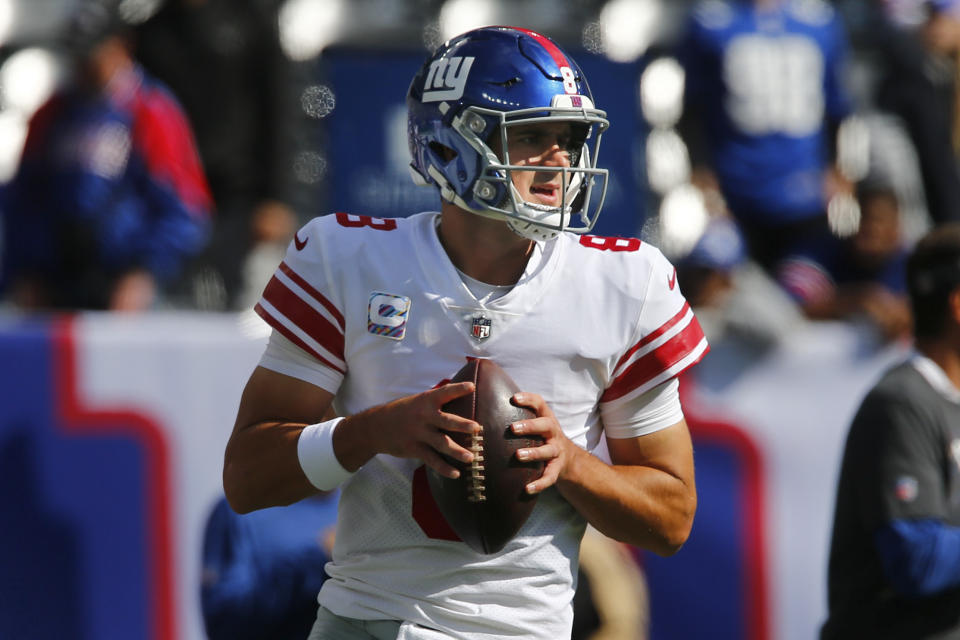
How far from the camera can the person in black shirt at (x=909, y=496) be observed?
3.31 meters

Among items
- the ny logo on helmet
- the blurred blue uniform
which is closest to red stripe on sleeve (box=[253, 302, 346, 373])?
the ny logo on helmet

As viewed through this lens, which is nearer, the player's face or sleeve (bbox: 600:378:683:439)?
the player's face

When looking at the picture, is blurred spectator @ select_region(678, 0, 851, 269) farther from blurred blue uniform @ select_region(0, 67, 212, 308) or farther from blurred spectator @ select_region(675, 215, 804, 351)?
blurred blue uniform @ select_region(0, 67, 212, 308)

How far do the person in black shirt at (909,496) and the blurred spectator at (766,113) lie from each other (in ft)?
7.95

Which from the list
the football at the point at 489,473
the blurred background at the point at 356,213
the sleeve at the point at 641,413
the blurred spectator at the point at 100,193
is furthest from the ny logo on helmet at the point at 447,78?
the blurred spectator at the point at 100,193

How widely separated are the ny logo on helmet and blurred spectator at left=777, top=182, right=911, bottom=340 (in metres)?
3.02

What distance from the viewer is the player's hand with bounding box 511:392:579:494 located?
232 cm

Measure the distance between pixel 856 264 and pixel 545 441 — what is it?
11.7 feet

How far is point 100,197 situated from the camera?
5.14 meters

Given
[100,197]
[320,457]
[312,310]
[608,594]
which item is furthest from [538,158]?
[100,197]

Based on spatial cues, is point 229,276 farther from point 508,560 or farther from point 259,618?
point 508,560

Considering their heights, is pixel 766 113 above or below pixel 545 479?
above

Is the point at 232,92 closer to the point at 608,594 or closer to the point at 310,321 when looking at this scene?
the point at 608,594

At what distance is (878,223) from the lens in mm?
5547
